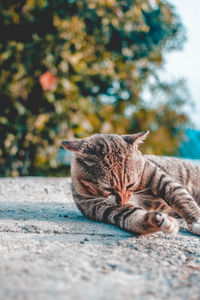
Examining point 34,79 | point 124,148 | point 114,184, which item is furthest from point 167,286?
point 34,79

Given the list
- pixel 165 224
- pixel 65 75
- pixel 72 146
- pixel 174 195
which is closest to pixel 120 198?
pixel 174 195

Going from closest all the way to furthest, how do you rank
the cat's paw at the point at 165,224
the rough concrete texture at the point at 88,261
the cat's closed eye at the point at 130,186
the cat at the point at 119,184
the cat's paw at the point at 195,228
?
the rough concrete texture at the point at 88,261 → the cat's paw at the point at 165,224 → the cat's paw at the point at 195,228 → the cat at the point at 119,184 → the cat's closed eye at the point at 130,186

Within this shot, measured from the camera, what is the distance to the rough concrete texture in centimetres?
129

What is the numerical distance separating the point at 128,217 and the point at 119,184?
378 millimetres

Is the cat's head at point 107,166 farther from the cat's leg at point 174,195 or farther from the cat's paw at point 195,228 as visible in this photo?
the cat's paw at point 195,228

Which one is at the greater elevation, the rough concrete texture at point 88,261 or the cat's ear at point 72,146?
the cat's ear at point 72,146

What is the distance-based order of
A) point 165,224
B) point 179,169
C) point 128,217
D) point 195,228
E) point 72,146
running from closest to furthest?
point 165,224 → point 128,217 → point 195,228 → point 72,146 → point 179,169

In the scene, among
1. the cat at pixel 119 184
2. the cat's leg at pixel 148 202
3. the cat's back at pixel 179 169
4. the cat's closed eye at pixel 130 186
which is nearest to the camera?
the cat at pixel 119 184

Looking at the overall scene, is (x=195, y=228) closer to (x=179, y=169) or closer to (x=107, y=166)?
(x=107, y=166)

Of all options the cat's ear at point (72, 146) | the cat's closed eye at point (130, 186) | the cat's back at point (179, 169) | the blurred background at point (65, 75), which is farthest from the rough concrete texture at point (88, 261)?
the blurred background at point (65, 75)

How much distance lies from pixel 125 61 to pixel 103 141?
16.2 ft

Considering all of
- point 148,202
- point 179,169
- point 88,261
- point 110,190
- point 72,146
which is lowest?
point 88,261

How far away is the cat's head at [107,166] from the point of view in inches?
102

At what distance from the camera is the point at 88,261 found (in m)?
1.63
